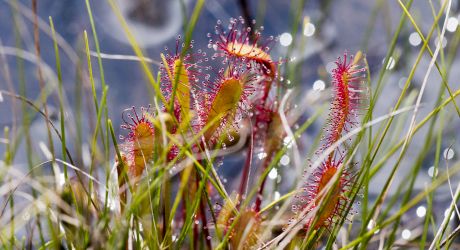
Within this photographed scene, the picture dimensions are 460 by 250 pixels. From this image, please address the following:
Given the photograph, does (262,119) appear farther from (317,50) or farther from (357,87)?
(317,50)

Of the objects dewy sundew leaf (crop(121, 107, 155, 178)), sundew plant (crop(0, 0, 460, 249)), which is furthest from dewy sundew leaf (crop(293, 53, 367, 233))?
dewy sundew leaf (crop(121, 107, 155, 178))

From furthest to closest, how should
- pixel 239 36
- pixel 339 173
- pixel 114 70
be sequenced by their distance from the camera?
pixel 114 70, pixel 239 36, pixel 339 173

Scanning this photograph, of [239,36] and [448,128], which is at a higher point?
[239,36]

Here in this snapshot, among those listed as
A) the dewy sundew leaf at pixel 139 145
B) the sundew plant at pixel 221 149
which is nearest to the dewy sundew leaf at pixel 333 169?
the sundew plant at pixel 221 149

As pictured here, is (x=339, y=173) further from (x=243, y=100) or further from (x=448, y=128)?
(x=448, y=128)

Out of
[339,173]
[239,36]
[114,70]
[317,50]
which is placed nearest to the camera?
[339,173]

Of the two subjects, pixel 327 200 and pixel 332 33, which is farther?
pixel 332 33

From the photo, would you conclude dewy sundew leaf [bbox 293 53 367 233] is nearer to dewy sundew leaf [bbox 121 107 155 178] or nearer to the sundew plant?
the sundew plant

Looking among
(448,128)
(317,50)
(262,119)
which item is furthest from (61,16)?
(448,128)

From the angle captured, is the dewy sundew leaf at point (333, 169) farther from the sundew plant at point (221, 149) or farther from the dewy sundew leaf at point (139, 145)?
the dewy sundew leaf at point (139, 145)

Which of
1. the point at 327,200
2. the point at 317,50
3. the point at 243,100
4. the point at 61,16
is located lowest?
the point at 327,200
